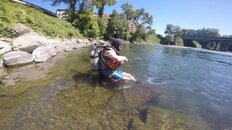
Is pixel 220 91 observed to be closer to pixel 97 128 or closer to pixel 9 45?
pixel 97 128

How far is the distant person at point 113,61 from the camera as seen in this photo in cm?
730

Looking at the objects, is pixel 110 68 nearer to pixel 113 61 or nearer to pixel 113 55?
pixel 113 61

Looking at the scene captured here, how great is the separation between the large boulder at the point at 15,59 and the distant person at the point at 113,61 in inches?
170

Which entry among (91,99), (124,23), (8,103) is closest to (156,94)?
(91,99)

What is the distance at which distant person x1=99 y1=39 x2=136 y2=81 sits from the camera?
7.30 m

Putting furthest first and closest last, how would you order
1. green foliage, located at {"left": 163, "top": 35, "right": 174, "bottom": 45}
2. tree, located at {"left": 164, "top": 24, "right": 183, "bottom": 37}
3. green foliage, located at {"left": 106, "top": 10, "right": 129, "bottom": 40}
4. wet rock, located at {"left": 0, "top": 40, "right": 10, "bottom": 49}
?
tree, located at {"left": 164, "top": 24, "right": 183, "bottom": 37} → green foliage, located at {"left": 163, "top": 35, "right": 174, "bottom": 45} → green foliage, located at {"left": 106, "top": 10, "right": 129, "bottom": 40} → wet rock, located at {"left": 0, "top": 40, "right": 10, "bottom": 49}

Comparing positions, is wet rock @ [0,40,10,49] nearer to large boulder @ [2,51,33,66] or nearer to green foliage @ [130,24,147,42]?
large boulder @ [2,51,33,66]

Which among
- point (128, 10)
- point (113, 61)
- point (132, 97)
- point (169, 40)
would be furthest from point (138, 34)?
point (132, 97)

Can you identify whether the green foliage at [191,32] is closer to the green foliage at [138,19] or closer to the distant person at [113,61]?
the green foliage at [138,19]

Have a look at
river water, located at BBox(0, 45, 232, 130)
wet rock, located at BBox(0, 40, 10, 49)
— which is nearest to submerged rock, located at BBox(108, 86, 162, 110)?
river water, located at BBox(0, 45, 232, 130)

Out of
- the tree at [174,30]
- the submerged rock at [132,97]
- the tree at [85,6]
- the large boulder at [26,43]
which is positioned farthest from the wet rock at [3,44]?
the tree at [174,30]

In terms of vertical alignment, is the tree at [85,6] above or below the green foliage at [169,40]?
above

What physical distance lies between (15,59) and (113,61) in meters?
5.08

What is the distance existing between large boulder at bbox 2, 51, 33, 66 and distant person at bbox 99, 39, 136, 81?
4330mm
